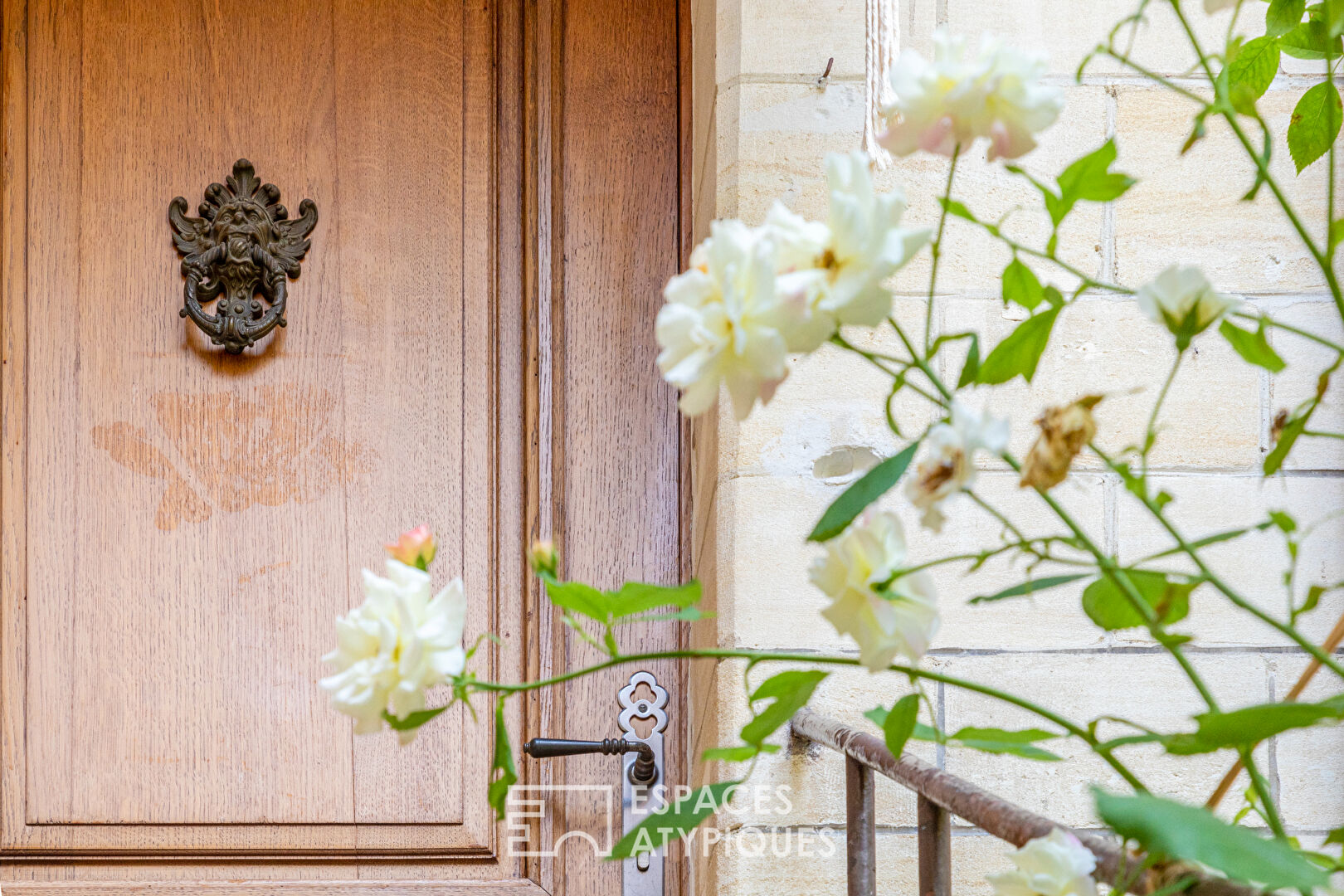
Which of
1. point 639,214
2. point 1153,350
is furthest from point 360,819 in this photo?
point 1153,350

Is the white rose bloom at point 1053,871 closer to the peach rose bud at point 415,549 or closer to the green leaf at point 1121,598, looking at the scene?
the green leaf at point 1121,598

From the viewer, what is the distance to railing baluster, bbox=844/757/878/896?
877 mm

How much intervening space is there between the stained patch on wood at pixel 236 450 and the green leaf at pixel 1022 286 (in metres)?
0.98

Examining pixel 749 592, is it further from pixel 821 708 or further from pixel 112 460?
pixel 112 460

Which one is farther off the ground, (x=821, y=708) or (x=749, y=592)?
(x=749, y=592)

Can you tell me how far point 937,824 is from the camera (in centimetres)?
61

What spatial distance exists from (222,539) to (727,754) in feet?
3.28

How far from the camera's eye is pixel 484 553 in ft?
4.31

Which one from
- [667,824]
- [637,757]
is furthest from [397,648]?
[637,757]

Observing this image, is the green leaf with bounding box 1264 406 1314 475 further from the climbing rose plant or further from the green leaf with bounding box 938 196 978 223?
the green leaf with bounding box 938 196 978 223

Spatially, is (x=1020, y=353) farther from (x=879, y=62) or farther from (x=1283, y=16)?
(x=879, y=62)

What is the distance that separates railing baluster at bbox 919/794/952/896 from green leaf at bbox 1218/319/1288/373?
0.94ft

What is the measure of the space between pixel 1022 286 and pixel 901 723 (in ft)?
0.54

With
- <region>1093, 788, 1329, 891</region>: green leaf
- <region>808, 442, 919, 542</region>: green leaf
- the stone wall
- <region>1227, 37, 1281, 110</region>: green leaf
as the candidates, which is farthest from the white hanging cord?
<region>1093, 788, 1329, 891</region>: green leaf
